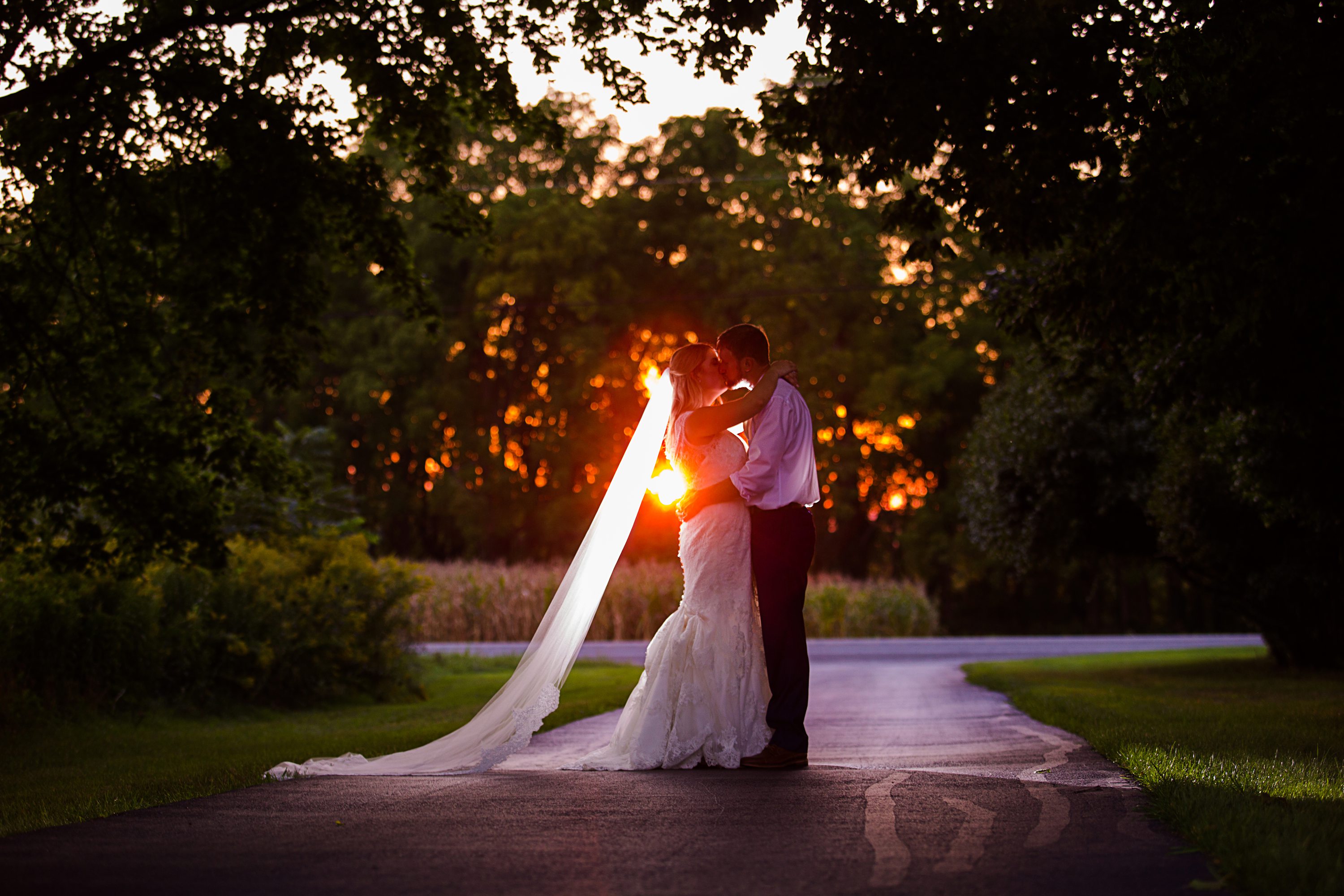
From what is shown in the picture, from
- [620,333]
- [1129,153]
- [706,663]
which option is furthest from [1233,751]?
[620,333]

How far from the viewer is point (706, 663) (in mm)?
6750

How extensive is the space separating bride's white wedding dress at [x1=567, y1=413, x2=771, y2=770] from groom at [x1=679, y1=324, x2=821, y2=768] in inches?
2.9

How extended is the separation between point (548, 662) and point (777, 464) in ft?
5.92

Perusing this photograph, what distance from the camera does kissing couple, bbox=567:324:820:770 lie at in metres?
6.57

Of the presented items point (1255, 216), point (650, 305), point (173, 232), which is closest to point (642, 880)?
point (1255, 216)

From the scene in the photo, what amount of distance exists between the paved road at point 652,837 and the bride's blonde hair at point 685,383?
215 centimetres

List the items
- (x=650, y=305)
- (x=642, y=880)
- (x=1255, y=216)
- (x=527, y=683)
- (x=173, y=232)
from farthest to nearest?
1. (x=650, y=305)
2. (x=173, y=232)
3. (x=1255, y=216)
4. (x=527, y=683)
5. (x=642, y=880)

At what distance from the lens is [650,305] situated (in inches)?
1656

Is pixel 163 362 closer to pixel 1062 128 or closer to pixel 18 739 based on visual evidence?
pixel 18 739

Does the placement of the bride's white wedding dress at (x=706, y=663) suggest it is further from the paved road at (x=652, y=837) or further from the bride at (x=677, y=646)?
the paved road at (x=652, y=837)

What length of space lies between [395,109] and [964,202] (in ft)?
15.3

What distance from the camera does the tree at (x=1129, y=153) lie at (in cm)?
790

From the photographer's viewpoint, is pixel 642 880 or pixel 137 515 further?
pixel 137 515

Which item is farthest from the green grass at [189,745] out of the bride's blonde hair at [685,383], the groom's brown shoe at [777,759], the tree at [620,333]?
the tree at [620,333]
